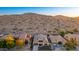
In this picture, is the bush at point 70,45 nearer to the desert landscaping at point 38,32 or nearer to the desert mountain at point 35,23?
the desert landscaping at point 38,32

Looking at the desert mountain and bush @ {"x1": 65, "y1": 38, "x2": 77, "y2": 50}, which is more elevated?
the desert mountain

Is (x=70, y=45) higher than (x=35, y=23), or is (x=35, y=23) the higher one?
(x=35, y=23)

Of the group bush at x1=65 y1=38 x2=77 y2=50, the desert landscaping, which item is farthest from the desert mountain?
bush at x1=65 y1=38 x2=77 y2=50

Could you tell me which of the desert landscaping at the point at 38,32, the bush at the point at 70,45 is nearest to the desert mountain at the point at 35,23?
the desert landscaping at the point at 38,32

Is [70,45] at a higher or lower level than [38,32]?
lower

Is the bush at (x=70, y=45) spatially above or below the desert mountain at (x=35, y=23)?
below

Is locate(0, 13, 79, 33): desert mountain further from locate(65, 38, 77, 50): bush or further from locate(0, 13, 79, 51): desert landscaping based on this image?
locate(65, 38, 77, 50): bush

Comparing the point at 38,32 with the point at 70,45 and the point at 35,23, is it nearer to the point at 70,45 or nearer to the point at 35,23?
the point at 35,23

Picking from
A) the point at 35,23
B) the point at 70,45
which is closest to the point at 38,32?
the point at 35,23
